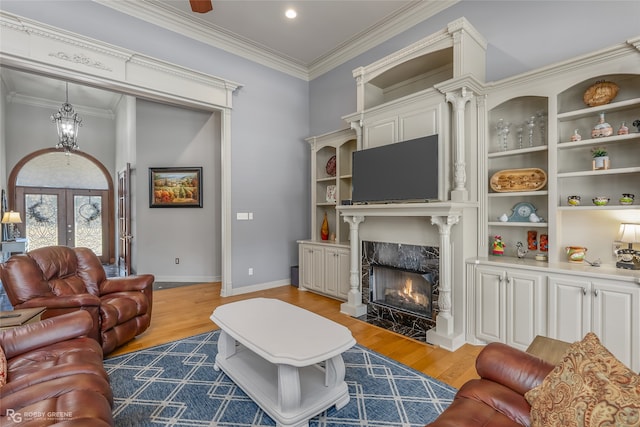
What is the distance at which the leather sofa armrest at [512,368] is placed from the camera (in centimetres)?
139

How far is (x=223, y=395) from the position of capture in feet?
6.90

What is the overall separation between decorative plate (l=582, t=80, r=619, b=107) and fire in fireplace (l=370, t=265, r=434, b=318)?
6.72ft

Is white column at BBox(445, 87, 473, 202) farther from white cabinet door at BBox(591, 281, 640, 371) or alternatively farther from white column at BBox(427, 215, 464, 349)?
white cabinet door at BBox(591, 281, 640, 371)

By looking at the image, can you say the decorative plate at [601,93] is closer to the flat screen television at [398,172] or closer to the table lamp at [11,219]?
the flat screen television at [398,172]

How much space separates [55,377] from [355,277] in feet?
9.56

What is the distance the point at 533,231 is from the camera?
297 centimetres

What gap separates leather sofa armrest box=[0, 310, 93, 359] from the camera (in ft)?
5.66

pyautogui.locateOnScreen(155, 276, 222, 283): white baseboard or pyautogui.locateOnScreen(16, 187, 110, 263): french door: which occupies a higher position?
pyautogui.locateOnScreen(16, 187, 110, 263): french door

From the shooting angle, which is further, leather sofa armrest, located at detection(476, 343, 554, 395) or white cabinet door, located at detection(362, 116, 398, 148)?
white cabinet door, located at detection(362, 116, 398, 148)

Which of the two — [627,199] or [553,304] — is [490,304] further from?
[627,199]

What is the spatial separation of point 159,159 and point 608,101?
6411 millimetres

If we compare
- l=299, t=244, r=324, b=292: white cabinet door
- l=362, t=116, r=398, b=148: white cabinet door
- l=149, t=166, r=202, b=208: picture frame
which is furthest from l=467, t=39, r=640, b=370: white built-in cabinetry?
l=149, t=166, r=202, b=208: picture frame

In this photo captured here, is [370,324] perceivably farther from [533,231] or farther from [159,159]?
[159,159]

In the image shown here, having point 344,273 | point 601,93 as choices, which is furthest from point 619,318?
point 344,273
